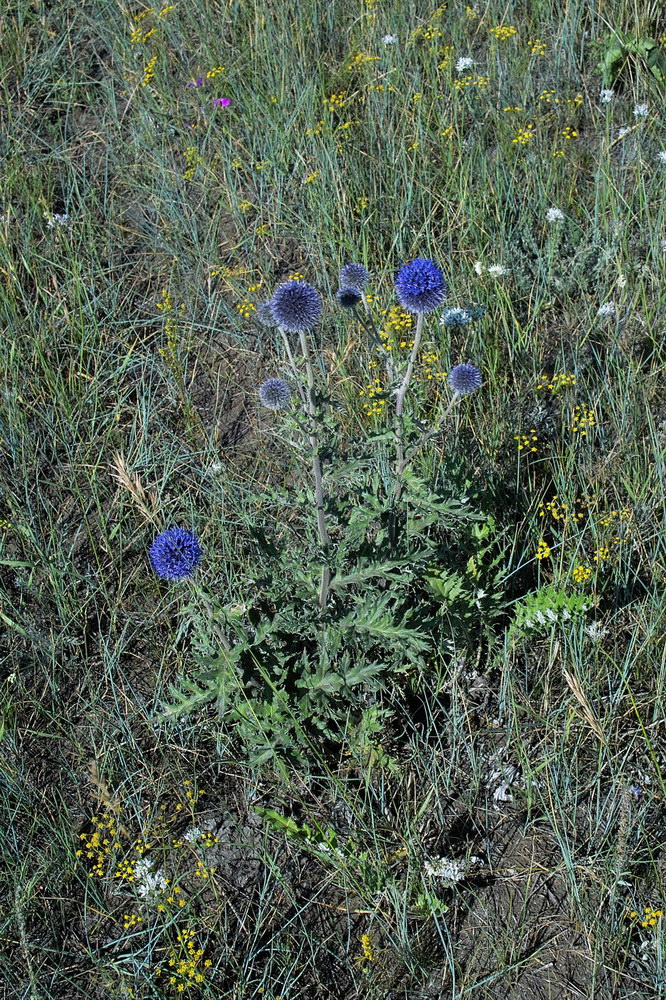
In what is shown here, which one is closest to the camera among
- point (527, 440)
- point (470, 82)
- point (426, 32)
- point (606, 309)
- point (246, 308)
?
point (527, 440)

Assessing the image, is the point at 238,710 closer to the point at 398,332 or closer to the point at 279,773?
the point at 279,773

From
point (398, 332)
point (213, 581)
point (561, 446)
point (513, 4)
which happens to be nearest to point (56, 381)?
point (213, 581)

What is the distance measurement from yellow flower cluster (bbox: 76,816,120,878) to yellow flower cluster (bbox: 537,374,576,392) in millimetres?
2247

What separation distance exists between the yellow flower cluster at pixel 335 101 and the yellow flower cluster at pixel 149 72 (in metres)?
1.01

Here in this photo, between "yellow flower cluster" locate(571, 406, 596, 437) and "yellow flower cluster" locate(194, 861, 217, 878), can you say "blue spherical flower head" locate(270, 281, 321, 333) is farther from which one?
"yellow flower cluster" locate(194, 861, 217, 878)

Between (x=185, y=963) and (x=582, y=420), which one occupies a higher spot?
(x=582, y=420)

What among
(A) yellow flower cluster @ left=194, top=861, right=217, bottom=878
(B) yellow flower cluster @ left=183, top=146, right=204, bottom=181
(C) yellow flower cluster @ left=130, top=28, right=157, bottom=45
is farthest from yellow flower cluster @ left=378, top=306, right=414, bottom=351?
(C) yellow flower cluster @ left=130, top=28, right=157, bottom=45

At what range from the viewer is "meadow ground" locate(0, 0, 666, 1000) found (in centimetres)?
237


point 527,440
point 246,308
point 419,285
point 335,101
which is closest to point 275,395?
point 419,285

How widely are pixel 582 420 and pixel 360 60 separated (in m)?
2.48

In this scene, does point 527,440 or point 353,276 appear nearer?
point 353,276

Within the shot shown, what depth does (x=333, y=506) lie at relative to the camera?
2.52 m

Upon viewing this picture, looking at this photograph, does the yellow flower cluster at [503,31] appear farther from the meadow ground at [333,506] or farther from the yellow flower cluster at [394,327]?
the yellow flower cluster at [394,327]

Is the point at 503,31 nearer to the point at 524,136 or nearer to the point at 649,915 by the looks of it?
the point at 524,136
